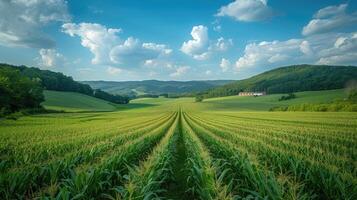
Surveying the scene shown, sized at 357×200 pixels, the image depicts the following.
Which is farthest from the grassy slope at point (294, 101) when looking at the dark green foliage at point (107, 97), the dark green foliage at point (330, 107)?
the dark green foliage at point (107, 97)

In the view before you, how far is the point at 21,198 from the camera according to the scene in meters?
6.81

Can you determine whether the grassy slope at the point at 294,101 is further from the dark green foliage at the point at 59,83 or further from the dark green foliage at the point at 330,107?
the dark green foliage at the point at 59,83

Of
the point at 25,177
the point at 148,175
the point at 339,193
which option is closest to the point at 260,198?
the point at 339,193

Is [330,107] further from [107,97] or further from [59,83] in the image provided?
[107,97]

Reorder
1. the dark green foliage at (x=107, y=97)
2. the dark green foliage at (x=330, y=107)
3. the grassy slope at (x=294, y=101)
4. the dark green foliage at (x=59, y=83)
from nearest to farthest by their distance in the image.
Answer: the dark green foliage at (x=330, y=107), the grassy slope at (x=294, y=101), the dark green foliage at (x=59, y=83), the dark green foliage at (x=107, y=97)

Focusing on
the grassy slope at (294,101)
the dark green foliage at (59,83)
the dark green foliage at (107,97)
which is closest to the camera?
the grassy slope at (294,101)

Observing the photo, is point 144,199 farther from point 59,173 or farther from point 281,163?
point 281,163

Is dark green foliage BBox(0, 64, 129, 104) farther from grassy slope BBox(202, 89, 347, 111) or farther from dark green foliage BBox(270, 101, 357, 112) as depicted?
dark green foliage BBox(270, 101, 357, 112)

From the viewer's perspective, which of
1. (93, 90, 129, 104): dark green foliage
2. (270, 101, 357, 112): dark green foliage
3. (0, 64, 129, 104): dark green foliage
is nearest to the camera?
(270, 101, 357, 112): dark green foliage

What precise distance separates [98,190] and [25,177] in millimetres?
2128

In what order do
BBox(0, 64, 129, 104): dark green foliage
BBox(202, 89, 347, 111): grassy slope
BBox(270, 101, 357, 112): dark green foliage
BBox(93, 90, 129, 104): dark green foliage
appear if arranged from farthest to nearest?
1. BBox(93, 90, 129, 104): dark green foliage
2. BBox(0, 64, 129, 104): dark green foliage
3. BBox(202, 89, 347, 111): grassy slope
4. BBox(270, 101, 357, 112): dark green foliage

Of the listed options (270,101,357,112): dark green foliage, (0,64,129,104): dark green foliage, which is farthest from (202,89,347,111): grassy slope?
(0,64,129,104): dark green foliage

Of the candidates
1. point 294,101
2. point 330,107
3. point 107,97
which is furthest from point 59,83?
point 330,107

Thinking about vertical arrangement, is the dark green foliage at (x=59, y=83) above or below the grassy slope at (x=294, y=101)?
above
